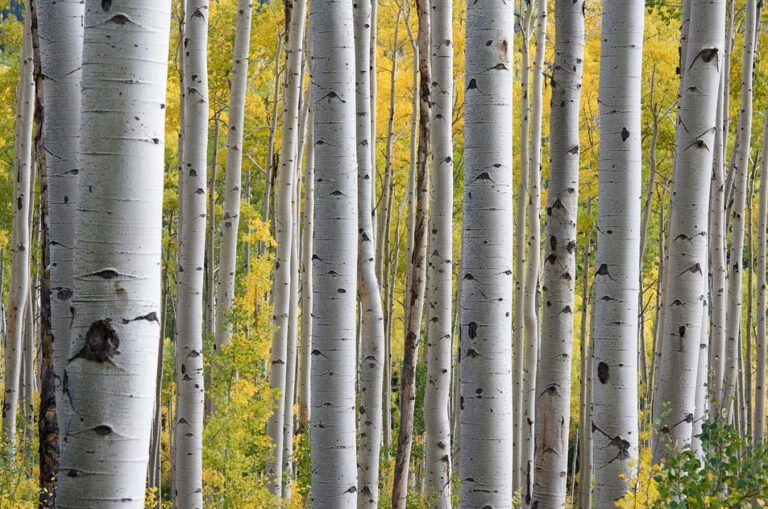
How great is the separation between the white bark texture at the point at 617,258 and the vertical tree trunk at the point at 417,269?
11.2 ft

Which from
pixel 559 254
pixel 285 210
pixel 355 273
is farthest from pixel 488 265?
pixel 285 210

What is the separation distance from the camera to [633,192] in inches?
134

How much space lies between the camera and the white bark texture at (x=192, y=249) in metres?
6.17

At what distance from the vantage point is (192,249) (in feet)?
20.4

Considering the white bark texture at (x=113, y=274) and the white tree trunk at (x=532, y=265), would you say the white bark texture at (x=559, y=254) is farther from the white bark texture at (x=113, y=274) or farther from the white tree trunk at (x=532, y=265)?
the white tree trunk at (x=532, y=265)

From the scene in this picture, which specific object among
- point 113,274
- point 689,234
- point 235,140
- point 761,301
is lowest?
point 761,301

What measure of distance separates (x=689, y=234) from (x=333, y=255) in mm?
1567

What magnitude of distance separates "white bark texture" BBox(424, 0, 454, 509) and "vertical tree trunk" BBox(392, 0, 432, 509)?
0.22 m

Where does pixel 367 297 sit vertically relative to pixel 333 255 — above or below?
below

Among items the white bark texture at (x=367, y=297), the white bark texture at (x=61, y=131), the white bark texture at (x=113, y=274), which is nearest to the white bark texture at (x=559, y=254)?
the white bark texture at (x=367, y=297)

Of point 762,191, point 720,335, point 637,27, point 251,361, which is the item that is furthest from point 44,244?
point 762,191

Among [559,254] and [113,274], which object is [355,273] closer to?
[559,254]

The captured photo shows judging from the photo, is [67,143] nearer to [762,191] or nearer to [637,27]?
[637,27]

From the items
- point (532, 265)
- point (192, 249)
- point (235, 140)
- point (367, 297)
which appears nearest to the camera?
point (367, 297)
